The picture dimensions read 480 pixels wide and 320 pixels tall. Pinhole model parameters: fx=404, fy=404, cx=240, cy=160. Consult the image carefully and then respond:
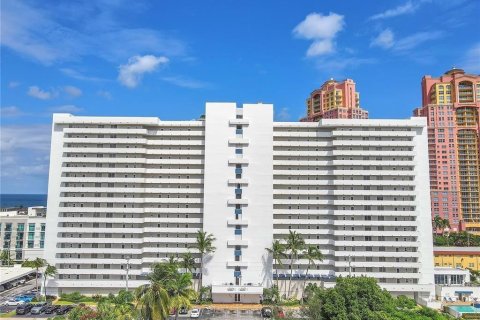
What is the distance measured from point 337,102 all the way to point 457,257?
94.2m

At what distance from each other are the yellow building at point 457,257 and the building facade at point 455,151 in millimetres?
58911

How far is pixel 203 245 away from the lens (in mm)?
82562

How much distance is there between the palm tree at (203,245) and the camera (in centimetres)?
8256

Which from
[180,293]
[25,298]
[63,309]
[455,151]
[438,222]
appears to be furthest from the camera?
[455,151]

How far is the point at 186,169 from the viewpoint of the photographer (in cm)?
9050

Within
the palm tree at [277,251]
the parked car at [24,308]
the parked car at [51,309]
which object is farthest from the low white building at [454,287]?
the parked car at [24,308]

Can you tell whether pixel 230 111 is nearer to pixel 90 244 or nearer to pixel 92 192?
pixel 92 192

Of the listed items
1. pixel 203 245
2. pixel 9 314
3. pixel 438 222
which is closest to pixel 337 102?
pixel 438 222

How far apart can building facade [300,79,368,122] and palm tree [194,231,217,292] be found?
113044mm

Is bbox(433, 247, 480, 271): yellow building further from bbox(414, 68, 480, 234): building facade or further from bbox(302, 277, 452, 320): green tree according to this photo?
bbox(302, 277, 452, 320): green tree

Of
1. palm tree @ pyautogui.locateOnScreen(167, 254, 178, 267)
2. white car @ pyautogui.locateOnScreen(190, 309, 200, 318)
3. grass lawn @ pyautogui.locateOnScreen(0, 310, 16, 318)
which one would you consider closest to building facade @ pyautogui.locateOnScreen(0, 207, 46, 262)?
grass lawn @ pyautogui.locateOnScreen(0, 310, 16, 318)

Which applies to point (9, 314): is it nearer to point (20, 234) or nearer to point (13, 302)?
point (13, 302)

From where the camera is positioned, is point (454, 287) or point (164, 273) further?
point (454, 287)

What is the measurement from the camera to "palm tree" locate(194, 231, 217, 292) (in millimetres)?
82562
